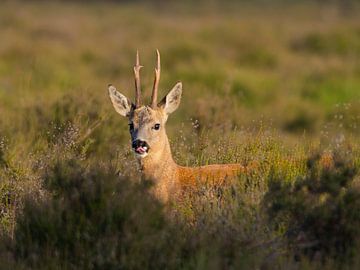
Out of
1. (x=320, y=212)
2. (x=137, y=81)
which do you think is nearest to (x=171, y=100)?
(x=137, y=81)

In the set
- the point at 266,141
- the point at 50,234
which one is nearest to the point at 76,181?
the point at 50,234

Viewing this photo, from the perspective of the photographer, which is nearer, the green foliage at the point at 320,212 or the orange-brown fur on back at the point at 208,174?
the green foliage at the point at 320,212

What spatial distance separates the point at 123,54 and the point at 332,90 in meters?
7.41

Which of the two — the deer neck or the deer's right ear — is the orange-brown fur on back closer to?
the deer neck

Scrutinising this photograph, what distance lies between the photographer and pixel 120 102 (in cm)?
869

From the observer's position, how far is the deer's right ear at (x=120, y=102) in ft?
28.4

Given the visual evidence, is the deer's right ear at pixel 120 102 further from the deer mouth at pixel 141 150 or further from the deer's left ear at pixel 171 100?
the deer mouth at pixel 141 150

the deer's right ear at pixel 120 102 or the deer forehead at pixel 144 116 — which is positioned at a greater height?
the deer's right ear at pixel 120 102

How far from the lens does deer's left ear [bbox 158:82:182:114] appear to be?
866cm

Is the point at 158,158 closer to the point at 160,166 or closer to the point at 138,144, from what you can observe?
the point at 160,166

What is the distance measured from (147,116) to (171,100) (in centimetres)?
47

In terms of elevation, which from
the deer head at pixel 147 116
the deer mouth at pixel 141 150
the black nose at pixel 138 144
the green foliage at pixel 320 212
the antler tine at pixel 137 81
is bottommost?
the green foliage at pixel 320 212

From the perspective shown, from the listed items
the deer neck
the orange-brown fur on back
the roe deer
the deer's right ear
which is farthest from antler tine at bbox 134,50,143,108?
the orange-brown fur on back

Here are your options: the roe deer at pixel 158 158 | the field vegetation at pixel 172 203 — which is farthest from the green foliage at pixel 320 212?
the roe deer at pixel 158 158
